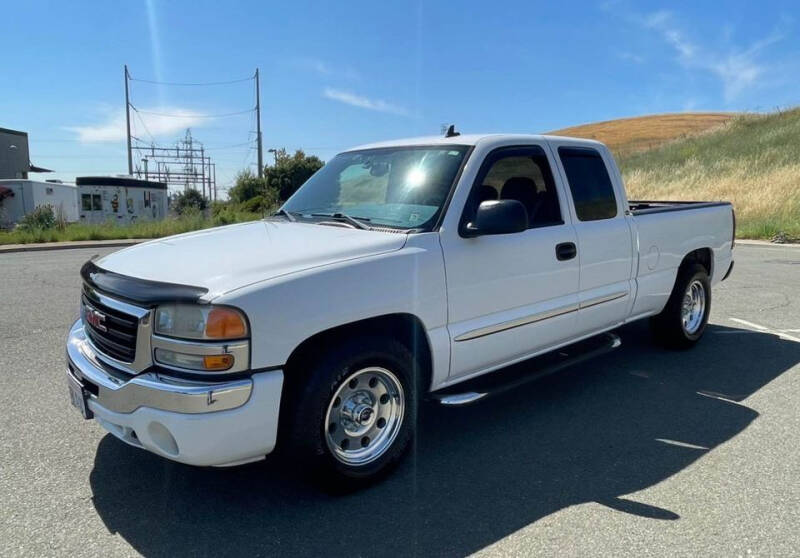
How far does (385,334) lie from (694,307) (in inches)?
161

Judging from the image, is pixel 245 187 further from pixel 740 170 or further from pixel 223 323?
pixel 223 323

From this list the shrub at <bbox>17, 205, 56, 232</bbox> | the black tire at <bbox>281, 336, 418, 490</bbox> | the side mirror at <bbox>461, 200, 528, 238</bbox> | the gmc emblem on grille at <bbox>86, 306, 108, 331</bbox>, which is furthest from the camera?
the shrub at <bbox>17, 205, 56, 232</bbox>

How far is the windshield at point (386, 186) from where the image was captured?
378 centimetres

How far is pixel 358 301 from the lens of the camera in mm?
3137

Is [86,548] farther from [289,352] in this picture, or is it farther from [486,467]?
[486,467]

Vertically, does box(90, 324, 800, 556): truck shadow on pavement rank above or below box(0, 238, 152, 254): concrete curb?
above

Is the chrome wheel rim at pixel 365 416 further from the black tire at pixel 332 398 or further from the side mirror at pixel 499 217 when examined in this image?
the side mirror at pixel 499 217

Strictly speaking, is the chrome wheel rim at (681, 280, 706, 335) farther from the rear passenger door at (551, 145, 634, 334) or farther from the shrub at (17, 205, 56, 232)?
the shrub at (17, 205, 56, 232)

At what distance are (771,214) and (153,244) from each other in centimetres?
2451

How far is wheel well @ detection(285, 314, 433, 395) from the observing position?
121 inches

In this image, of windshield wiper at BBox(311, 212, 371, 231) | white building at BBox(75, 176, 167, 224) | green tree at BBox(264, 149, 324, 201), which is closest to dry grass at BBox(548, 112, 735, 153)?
green tree at BBox(264, 149, 324, 201)

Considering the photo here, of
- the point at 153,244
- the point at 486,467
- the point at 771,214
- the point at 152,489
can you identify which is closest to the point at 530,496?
the point at 486,467

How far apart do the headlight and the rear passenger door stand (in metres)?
2.67

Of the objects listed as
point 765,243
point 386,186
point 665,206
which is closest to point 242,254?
point 386,186
